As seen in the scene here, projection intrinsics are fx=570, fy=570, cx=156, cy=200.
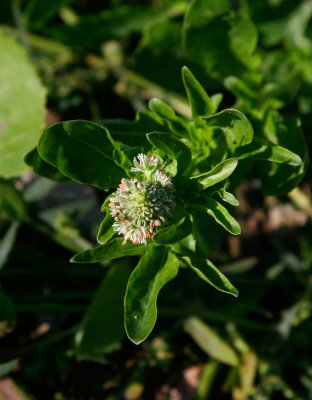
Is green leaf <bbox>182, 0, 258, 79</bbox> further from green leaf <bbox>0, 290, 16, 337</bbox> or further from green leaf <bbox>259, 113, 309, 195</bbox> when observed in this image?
green leaf <bbox>0, 290, 16, 337</bbox>

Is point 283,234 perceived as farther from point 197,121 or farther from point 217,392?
point 197,121

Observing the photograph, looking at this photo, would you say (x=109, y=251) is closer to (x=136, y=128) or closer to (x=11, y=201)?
(x=136, y=128)

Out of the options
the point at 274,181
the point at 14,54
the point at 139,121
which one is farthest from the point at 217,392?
the point at 14,54

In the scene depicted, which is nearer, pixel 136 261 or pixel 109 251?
A: pixel 109 251

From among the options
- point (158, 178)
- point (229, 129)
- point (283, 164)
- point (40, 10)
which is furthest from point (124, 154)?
point (40, 10)

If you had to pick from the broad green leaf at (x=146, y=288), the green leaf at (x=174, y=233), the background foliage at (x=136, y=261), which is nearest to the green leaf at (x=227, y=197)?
the green leaf at (x=174, y=233)

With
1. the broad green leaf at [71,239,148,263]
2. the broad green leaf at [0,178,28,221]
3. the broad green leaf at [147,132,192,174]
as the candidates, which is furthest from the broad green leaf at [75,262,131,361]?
the broad green leaf at [147,132,192,174]
